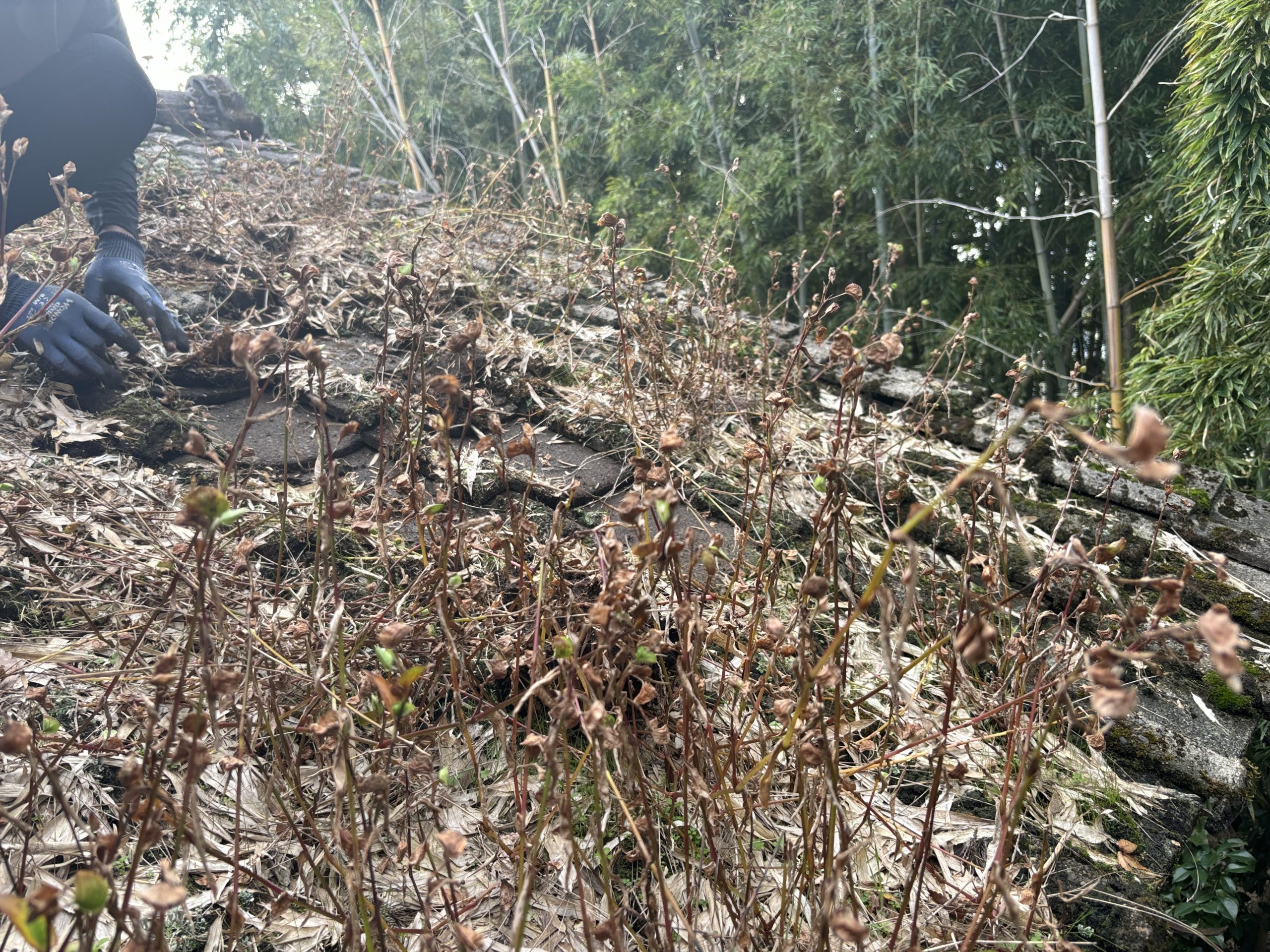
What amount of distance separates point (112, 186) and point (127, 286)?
62cm

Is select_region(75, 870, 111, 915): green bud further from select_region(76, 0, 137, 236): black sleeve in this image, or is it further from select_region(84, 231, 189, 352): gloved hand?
select_region(76, 0, 137, 236): black sleeve

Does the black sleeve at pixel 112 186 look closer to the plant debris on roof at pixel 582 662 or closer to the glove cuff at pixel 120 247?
the glove cuff at pixel 120 247

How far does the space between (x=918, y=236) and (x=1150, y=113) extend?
1.94m

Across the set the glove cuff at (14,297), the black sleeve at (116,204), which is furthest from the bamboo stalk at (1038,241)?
the glove cuff at (14,297)

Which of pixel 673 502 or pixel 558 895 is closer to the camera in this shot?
pixel 673 502

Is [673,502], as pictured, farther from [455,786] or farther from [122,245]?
[122,245]

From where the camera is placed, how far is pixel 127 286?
2.88 m

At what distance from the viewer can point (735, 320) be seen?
3.20m

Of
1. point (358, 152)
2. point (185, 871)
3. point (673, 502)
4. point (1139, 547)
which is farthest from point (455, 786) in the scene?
point (358, 152)

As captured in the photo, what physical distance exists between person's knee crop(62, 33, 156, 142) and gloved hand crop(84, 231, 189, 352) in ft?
1.64

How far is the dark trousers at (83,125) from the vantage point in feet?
9.45

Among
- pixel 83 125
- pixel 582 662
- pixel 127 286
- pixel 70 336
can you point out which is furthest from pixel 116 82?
pixel 582 662

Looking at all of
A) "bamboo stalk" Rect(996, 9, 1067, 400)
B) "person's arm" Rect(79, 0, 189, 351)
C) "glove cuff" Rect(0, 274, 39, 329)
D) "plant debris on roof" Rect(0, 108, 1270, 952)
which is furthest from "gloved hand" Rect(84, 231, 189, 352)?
"bamboo stalk" Rect(996, 9, 1067, 400)

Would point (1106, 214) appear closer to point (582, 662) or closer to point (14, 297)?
point (582, 662)
